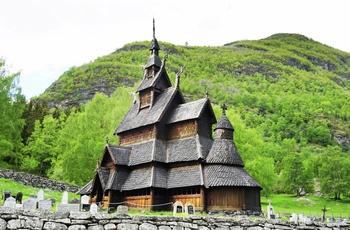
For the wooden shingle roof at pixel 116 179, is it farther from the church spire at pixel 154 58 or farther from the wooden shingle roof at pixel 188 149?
the church spire at pixel 154 58

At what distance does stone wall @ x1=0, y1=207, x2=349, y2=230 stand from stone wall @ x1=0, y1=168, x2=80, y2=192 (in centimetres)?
2543

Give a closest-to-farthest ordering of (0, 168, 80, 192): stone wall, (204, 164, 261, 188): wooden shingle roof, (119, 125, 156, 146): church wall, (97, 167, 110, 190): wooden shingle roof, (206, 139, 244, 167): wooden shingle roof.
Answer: (204, 164, 261, 188): wooden shingle roof → (206, 139, 244, 167): wooden shingle roof → (97, 167, 110, 190): wooden shingle roof → (119, 125, 156, 146): church wall → (0, 168, 80, 192): stone wall

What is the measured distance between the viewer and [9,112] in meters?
48.6

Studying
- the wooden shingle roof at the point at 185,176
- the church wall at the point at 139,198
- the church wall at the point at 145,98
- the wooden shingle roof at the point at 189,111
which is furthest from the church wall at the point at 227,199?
the church wall at the point at 145,98

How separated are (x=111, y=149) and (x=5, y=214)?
19.7 m

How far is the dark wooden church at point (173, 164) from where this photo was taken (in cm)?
2877

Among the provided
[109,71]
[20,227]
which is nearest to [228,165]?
[20,227]

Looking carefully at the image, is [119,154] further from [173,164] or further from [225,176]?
[225,176]

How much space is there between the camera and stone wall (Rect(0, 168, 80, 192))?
123 ft

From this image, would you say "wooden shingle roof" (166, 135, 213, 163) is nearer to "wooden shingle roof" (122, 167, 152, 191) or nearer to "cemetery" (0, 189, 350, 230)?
"wooden shingle roof" (122, 167, 152, 191)

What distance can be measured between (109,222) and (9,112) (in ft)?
126

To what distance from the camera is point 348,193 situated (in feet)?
217

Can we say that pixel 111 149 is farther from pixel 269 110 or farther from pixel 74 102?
pixel 269 110

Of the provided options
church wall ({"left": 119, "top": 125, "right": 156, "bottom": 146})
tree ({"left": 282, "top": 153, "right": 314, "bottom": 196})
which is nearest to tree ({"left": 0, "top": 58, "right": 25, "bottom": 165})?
church wall ({"left": 119, "top": 125, "right": 156, "bottom": 146})
